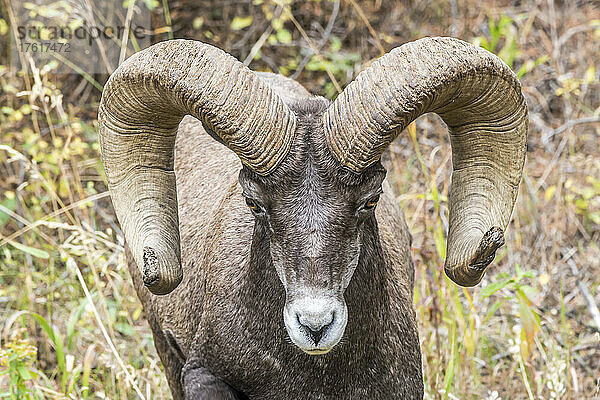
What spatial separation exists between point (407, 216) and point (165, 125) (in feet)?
13.9

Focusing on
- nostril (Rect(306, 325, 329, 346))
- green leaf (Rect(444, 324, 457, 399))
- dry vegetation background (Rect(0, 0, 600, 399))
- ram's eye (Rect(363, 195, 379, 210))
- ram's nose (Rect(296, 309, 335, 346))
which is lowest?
dry vegetation background (Rect(0, 0, 600, 399))

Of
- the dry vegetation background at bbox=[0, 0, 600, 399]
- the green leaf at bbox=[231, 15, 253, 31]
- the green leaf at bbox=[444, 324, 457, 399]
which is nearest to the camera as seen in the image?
the green leaf at bbox=[444, 324, 457, 399]

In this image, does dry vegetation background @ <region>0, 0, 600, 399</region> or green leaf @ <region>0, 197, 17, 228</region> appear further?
green leaf @ <region>0, 197, 17, 228</region>

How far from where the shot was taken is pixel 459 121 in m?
4.78

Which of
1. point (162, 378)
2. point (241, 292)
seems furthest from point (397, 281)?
point (162, 378)

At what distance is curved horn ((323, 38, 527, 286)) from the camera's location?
413cm

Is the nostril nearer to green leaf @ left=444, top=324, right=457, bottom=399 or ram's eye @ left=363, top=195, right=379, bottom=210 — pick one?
ram's eye @ left=363, top=195, right=379, bottom=210

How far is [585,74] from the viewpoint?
1098 cm

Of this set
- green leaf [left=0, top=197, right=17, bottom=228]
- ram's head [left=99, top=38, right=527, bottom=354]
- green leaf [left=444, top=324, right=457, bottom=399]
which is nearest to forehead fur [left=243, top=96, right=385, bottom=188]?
ram's head [left=99, top=38, right=527, bottom=354]

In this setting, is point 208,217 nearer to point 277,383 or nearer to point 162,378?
point 277,383

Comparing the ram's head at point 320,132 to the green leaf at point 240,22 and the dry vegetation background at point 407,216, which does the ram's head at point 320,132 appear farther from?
the green leaf at point 240,22

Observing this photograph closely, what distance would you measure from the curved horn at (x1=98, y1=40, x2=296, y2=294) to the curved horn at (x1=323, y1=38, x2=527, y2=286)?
30cm

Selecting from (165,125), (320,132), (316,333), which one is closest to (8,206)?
(165,125)

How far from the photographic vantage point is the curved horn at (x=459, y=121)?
13.5 feet
